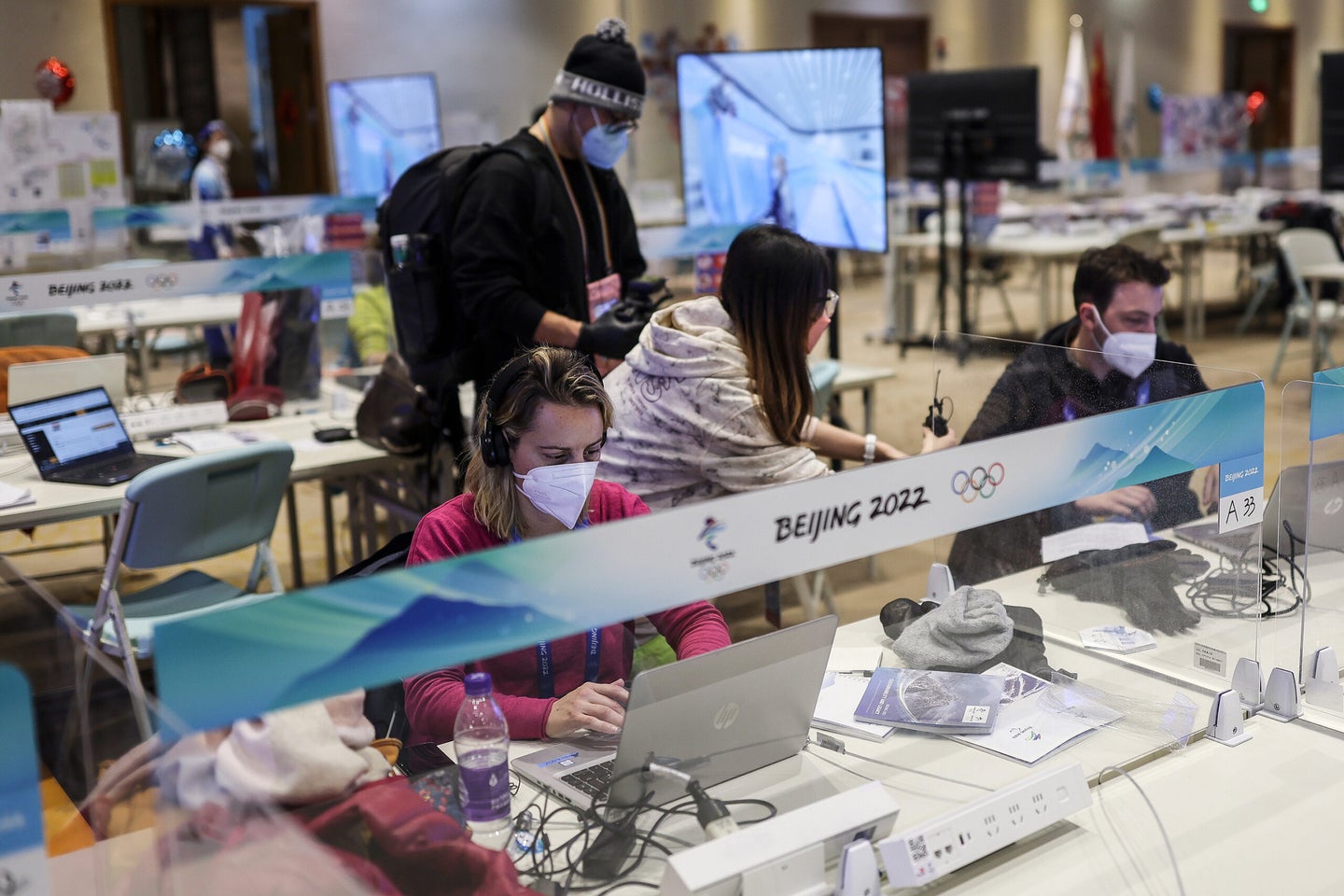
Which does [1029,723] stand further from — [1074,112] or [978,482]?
[1074,112]

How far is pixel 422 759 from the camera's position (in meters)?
1.53

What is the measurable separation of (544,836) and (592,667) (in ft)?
0.79

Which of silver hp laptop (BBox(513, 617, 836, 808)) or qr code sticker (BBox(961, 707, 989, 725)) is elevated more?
silver hp laptop (BBox(513, 617, 836, 808))

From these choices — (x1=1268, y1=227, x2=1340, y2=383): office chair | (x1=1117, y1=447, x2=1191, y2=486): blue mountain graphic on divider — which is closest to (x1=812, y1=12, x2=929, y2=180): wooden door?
(x1=1268, y1=227, x2=1340, y2=383): office chair

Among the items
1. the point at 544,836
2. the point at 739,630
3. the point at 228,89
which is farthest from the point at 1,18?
the point at 544,836

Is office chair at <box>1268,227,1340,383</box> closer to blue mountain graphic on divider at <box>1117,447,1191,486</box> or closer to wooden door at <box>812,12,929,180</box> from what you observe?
blue mountain graphic on divider at <box>1117,447,1191,486</box>

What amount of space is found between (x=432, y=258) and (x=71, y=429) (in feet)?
3.64

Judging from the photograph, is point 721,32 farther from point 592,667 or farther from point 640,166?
point 592,667

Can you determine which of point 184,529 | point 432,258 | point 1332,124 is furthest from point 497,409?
point 1332,124

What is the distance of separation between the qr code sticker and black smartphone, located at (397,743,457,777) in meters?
0.70

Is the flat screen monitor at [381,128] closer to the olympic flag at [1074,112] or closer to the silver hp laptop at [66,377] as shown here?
the silver hp laptop at [66,377]

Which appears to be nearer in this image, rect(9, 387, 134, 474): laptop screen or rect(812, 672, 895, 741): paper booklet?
rect(812, 672, 895, 741): paper booklet

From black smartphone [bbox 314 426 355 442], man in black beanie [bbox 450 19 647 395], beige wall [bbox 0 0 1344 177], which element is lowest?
black smartphone [bbox 314 426 355 442]

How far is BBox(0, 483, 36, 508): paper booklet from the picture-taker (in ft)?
10.6
